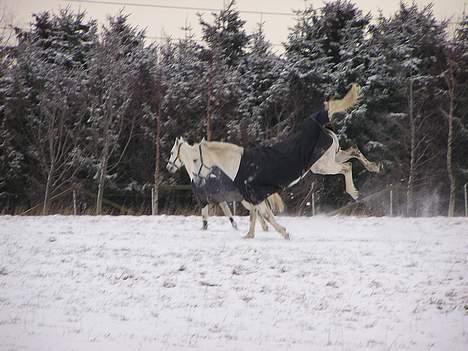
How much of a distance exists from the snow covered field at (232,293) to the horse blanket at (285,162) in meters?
1.02

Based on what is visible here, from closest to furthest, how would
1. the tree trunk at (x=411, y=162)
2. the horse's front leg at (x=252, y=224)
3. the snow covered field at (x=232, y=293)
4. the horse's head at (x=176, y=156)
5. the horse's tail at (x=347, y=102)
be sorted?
1. the snow covered field at (x=232, y=293)
2. the horse's tail at (x=347, y=102)
3. the horse's front leg at (x=252, y=224)
4. the horse's head at (x=176, y=156)
5. the tree trunk at (x=411, y=162)

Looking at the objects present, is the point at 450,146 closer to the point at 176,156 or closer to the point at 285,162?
the point at 176,156

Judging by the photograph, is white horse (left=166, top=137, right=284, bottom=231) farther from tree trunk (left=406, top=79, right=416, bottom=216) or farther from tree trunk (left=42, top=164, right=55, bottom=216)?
tree trunk (left=406, top=79, right=416, bottom=216)

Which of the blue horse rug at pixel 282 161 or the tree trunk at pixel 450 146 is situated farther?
the tree trunk at pixel 450 146

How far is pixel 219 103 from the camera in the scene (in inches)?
862

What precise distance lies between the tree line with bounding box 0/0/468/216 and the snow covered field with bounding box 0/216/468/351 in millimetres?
8684

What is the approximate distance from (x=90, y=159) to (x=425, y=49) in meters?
10.9

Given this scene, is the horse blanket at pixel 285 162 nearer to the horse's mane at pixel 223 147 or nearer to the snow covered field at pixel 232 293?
the horse's mane at pixel 223 147

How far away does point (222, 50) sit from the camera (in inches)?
865

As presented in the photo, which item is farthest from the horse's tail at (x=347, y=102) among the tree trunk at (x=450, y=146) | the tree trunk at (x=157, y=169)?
the tree trunk at (x=157, y=169)

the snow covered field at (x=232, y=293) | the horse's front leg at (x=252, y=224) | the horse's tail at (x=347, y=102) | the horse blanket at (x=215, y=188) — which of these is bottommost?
the snow covered field at (x=232, y=293)

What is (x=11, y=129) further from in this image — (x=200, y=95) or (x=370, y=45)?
(x=370, y=45)

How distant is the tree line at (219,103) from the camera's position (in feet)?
58.2

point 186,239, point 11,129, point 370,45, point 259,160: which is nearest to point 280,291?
point 186,239
